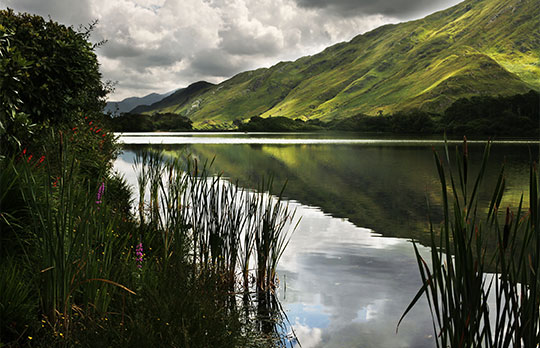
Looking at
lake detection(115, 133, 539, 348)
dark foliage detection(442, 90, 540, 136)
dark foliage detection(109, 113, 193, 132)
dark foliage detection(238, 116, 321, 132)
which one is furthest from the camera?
dark foliage detection(238, 116, 321, 132)

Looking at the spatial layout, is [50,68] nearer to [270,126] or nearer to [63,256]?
[63,256]

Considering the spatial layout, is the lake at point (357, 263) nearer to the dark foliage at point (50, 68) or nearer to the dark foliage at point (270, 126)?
the dark foliage at point (50, 68)

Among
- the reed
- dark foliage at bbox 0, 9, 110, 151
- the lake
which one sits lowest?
the lake

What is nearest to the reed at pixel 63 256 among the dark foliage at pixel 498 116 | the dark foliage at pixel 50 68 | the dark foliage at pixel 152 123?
the dark foliage at pixel 50 68

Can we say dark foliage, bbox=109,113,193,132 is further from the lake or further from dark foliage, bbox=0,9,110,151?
dark foliage, bbox=0,9,110,151

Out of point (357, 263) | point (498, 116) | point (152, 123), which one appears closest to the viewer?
point (357, 263)

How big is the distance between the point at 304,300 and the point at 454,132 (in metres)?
101

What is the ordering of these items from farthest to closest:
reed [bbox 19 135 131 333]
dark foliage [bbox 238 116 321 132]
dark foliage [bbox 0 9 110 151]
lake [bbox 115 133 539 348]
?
1. dark foliage [bbox 238 116 321 132]
2. dark foliage [bbox 0 9 110 151]
3. lake [bbox 115 133 539 348]
4. reed [bbox 19 135 131 333]

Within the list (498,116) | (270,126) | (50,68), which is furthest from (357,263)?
(270,126)

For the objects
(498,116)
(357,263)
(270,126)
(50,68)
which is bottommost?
(357,263)

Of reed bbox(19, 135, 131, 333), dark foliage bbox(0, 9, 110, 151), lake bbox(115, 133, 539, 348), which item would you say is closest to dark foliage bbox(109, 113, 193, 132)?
lake bbox(115, 133, 539, 348)

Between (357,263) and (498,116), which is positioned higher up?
(498,116)

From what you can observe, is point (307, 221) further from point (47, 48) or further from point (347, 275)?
point (47, 48)

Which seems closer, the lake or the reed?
the reed
